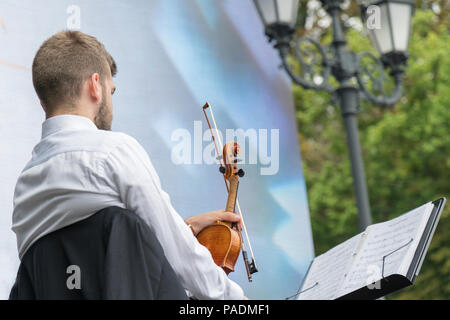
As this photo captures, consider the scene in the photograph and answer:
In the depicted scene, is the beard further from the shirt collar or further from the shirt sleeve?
the shirt sleeve

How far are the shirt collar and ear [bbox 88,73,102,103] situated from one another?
0.25 feet

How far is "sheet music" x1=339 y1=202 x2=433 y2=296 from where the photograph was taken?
2.08 metres

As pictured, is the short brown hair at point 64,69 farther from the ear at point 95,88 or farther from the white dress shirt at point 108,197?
the white dress shirt at point 108,197

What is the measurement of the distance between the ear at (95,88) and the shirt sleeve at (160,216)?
0.72 feet

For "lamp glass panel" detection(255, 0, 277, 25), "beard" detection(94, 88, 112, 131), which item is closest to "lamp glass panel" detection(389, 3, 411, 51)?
"lamp glass panel" detection(255, 0, 277, 25)

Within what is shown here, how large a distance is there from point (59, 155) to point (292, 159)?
344cm

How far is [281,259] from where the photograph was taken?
4621mm

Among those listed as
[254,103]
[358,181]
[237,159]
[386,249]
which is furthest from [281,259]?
[386,249]

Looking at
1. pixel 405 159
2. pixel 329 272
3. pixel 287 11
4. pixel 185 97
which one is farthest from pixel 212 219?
pixel 405 159

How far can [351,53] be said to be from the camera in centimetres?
529

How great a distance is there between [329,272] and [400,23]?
11.2ft

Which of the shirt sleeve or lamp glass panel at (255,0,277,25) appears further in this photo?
lamp glass panel at (255,0,277,25)

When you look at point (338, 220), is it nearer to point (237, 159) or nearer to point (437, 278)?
point (437, 278)
